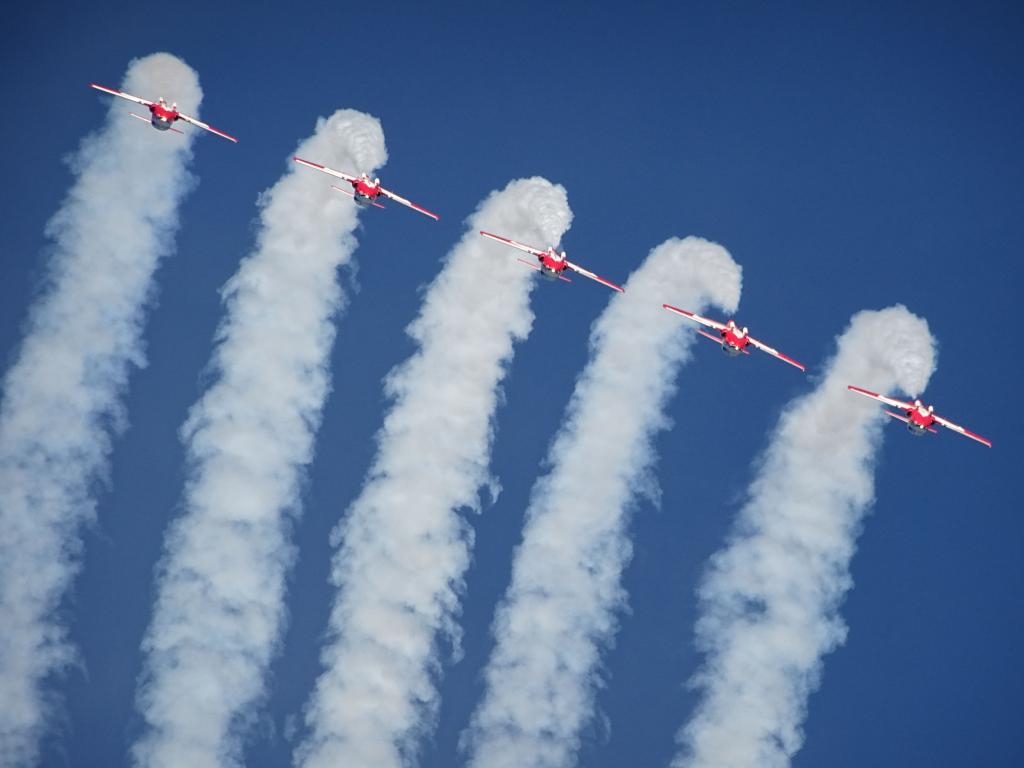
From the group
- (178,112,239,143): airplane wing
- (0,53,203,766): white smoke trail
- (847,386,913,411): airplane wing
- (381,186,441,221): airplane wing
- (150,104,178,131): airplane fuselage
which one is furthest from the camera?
(178,112,239,143): airplane wing

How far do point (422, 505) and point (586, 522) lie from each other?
9.44 m

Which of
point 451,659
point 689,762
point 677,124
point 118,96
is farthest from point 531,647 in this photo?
point 118,96

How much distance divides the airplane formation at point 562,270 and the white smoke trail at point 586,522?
1.68 metres

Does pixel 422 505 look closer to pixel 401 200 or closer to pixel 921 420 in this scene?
pixel 401 200

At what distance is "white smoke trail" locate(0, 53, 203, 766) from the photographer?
261 feet

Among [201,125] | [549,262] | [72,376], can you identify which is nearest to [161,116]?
[201,125]

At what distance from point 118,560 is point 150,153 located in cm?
2557

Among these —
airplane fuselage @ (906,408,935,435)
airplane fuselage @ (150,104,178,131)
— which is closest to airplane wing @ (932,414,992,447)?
airplane fuselage @ (906,408,935,435)

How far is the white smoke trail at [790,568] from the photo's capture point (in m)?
78.7

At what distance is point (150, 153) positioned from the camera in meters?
88.1

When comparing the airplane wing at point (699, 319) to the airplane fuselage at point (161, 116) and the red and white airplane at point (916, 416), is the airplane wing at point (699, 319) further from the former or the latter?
the airplane fuselage at point (161, 116)

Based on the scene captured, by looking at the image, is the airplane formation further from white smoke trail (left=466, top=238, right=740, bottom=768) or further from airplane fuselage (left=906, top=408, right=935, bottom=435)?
white smoke trail (left=466, top=238, right=740, bottom=768)

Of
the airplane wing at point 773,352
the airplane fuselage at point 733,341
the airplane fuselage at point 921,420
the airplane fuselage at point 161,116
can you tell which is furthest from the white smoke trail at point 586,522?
the airplane fuselage at point 161,116

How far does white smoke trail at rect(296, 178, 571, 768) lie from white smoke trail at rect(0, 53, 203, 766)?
1553 centimetres
